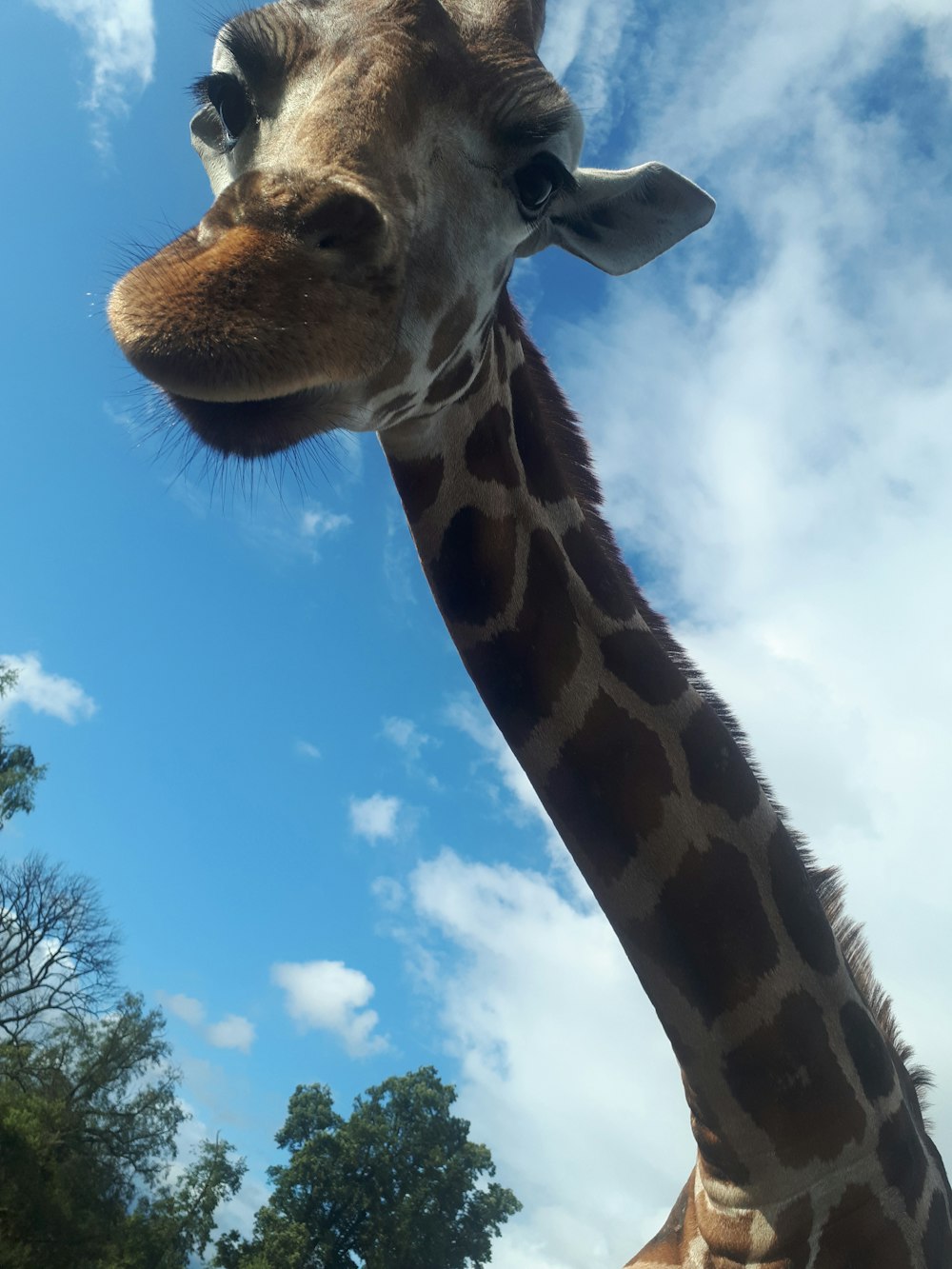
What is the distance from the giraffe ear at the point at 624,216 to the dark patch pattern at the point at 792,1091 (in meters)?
2.82

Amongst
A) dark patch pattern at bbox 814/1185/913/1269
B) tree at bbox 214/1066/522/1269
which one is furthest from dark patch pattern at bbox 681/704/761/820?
tree at bbox 214/1066/522/1269

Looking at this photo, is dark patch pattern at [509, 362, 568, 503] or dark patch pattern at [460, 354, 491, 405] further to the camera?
dark patch pattern at [509, 362, 568, 503]

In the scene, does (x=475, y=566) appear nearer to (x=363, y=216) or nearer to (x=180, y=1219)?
(x=363, y=216)

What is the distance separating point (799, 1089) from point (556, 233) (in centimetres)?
317

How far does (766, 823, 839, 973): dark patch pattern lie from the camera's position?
2814 millimetres

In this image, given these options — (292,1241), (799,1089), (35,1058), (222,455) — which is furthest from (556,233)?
(292,1241)

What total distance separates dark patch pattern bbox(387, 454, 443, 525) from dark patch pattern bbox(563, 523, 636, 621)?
53 centimetres

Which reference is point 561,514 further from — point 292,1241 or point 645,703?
point 292,1241

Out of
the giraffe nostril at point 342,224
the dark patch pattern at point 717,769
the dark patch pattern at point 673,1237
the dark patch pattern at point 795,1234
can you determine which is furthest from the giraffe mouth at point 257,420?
the dark patch pattern at point 673,1237

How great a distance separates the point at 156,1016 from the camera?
2850cm

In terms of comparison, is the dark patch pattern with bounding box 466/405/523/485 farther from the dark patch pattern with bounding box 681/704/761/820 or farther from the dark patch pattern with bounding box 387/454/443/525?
the dark patch pattern with bounding box 681/704/761/820

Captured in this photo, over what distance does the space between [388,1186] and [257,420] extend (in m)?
44.2

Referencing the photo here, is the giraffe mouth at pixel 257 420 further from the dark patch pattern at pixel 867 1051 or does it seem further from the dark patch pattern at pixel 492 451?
the dark patch pattern at pixel 867 1051

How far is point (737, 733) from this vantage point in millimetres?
3354
